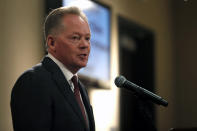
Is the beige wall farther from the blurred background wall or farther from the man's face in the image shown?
the man's face

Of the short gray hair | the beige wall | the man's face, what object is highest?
the short gray hair

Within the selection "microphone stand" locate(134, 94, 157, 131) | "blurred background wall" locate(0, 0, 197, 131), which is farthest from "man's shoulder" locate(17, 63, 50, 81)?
"blurred background wall" locate(0, 0, 197, 131)

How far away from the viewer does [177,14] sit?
6004mm

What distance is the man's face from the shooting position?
173cm

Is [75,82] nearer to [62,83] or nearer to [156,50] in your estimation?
[62,83]

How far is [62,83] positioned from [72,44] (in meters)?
0.17

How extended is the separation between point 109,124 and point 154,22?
177 centimetres

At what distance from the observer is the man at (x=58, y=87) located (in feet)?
5.15

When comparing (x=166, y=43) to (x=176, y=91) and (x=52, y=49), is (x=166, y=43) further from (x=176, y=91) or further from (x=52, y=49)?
(x=52, y=49)

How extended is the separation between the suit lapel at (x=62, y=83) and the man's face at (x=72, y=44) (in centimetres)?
5

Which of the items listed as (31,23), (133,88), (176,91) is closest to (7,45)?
(31,23)

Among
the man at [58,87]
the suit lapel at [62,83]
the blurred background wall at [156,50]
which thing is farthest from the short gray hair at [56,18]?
the blurred background wall at [156,50]

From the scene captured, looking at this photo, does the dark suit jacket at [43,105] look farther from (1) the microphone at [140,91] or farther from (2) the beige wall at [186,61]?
(2) the beige wall at [186,61]

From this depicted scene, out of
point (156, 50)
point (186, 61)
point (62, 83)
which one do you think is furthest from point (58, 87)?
point (186, 61)
